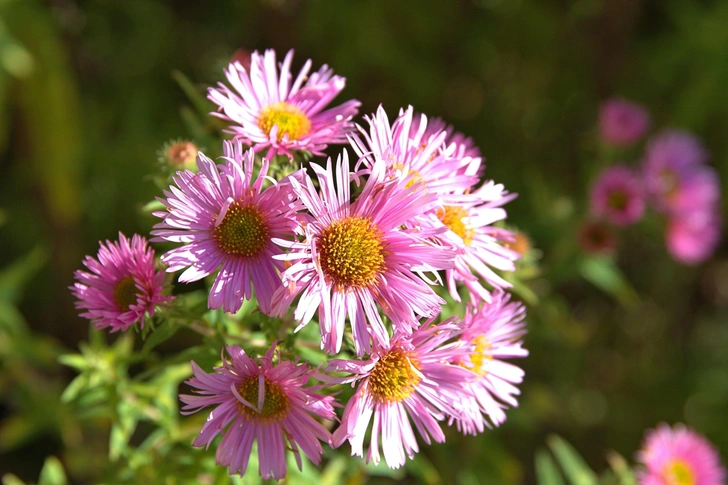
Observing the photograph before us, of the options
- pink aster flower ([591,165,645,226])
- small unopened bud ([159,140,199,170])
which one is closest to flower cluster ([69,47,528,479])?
small unopened bud ([159,140,199,170])

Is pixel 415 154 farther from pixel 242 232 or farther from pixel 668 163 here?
pixel 668 163

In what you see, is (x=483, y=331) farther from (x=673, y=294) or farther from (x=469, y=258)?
(x=673, y=294)

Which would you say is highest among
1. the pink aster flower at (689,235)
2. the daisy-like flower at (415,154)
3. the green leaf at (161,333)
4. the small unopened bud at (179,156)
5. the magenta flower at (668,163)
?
the magenta flower at (668,163)

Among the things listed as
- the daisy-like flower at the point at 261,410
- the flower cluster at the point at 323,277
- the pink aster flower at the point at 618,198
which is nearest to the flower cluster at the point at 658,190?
the pink aster flower at the point at 618,198

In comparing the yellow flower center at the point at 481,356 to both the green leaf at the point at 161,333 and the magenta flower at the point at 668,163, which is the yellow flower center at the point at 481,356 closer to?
the green leaf at the point at 161,333

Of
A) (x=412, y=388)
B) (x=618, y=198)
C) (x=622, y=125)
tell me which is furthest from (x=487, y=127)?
(x=412, y=388)

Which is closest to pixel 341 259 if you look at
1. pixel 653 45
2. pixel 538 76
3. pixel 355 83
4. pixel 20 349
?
pixel 20 349

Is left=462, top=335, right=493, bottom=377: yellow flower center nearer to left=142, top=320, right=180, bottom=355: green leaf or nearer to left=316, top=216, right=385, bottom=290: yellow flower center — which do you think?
left=316, top=216, right=385, bottom=290: yellow flower center
